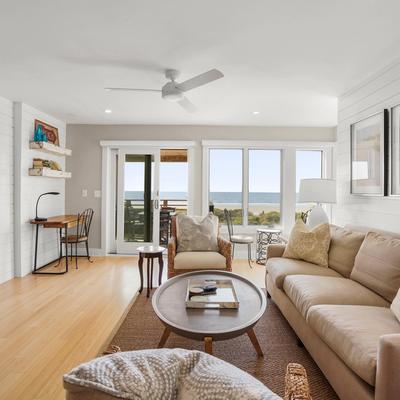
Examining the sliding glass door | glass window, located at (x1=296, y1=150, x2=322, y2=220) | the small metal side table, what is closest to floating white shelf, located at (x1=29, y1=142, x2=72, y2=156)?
the sliding glass door

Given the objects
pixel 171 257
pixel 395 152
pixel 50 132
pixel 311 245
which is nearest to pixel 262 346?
pixel 311 245

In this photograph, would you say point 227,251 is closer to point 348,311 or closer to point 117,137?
Answer: point 348,311

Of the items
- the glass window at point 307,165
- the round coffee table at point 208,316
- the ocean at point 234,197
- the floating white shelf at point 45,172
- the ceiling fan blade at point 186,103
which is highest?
the ceiling fan blade at point 186,103

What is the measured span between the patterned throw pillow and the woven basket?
7.40ft

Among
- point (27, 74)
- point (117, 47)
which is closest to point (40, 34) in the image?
point (117, 47)

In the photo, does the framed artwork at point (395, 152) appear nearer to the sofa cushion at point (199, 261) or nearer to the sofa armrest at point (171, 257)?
the sofa cushion at point (199, 261)

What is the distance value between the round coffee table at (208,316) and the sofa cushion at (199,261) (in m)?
0.81

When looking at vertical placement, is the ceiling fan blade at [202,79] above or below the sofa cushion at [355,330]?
above

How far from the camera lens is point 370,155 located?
3111 millimetres

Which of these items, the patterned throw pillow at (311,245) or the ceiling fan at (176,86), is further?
the patterned throw pillow at (311,245)

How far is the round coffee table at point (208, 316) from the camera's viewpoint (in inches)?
70.2

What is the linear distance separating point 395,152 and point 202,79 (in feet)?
6.21

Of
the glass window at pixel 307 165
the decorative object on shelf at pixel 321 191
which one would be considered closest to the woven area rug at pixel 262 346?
the decorative object on shelf at pixel 321 191

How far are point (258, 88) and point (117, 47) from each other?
171cm
